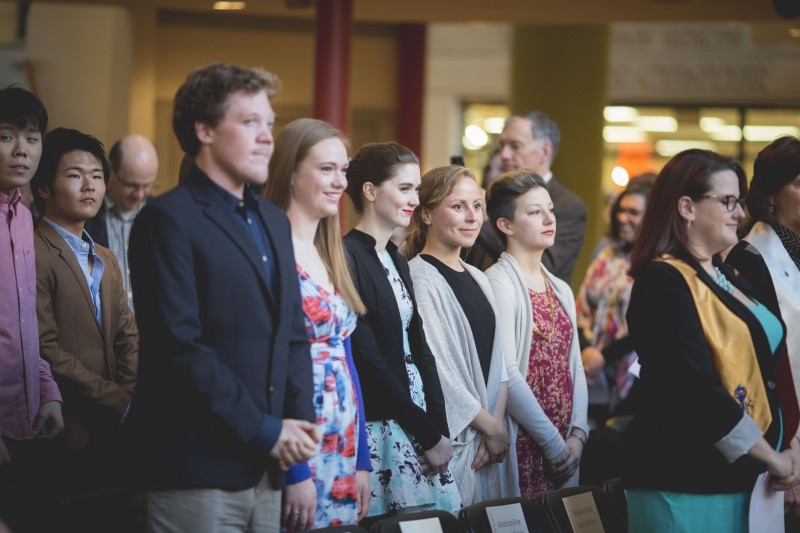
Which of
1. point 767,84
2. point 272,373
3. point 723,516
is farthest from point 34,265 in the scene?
point 767,84

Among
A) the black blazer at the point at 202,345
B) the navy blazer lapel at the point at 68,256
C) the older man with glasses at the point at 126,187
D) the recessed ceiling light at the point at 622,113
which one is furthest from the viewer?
the recessed ceiling light at the point at 622,113

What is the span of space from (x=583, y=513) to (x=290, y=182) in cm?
146

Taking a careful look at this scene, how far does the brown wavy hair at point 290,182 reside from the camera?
114 inches

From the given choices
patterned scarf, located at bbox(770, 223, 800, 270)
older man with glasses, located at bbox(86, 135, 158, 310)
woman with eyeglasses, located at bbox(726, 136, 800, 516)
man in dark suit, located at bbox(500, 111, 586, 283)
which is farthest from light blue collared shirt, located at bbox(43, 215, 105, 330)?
patterned scarf, located at bbox(770, 223, 800, 270)

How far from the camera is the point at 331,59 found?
7.12m

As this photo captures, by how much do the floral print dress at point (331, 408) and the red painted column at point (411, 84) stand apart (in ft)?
25.5

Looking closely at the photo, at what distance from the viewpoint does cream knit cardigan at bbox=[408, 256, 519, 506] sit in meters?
3.57

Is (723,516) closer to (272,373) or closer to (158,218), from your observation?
(272,373)

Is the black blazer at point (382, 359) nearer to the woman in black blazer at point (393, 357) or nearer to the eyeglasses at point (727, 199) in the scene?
the woman in black blazer at point (393, 357)

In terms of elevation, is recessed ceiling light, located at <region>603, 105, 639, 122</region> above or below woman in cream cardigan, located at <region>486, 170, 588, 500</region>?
above

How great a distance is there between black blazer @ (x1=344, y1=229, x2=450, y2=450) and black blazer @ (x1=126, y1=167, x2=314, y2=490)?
0.68m

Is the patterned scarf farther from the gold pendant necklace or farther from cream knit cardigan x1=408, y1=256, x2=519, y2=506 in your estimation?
cream knit cardigan x1=408, y1=256, x2=519, y2=506

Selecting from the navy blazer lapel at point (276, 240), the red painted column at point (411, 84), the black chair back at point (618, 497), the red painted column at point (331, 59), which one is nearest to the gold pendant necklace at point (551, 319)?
the black chair back at point (618, 497)

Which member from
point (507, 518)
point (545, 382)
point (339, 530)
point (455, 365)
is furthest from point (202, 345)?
A: point (545, 382)
